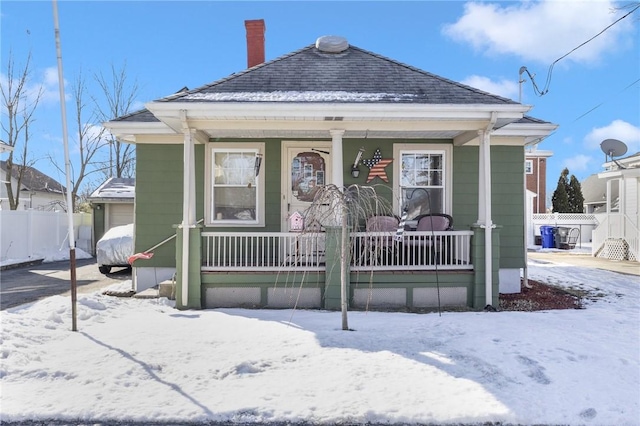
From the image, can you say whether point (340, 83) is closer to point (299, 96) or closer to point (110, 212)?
point (299, 96)

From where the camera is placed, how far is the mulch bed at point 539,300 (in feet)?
21.0

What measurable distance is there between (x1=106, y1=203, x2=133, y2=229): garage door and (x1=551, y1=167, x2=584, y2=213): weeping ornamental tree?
25462mm

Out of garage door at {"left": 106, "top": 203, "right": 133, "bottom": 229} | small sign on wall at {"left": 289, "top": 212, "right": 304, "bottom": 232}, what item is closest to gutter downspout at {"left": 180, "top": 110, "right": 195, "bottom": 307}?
small sign on wall at {"left": 289, "top": 212, "right": 304, "bottom": 232}

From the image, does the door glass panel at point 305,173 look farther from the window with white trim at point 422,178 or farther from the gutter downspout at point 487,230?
the gutter downspout at point 487,230

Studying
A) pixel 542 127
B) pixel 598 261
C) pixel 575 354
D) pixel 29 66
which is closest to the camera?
pixel 575 354

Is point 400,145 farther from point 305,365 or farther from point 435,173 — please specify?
point 305,365

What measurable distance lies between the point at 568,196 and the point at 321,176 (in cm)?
2538

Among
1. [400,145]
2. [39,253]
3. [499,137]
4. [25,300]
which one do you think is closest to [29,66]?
[39,253]

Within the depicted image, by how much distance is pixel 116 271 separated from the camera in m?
11.0

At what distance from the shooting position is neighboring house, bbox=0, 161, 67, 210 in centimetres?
2320

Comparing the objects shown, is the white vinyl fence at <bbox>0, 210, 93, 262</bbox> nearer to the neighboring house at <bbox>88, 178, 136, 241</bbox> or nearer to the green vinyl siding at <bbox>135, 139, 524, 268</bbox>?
the neighboring house at <bbox>88, 178, 136, 241</bbox>

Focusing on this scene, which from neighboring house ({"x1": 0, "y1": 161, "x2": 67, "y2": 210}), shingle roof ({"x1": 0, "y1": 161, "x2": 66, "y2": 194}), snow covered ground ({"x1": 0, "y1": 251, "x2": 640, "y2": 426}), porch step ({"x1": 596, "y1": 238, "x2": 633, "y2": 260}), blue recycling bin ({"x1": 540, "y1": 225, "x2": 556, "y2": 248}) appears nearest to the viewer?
snow covered ground ({"x1": 0, "y1": 251, "x2": 640, "y2": 426})

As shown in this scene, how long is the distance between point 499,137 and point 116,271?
985 cm

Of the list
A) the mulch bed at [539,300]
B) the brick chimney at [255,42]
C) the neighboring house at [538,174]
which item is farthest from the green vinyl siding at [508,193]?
the neighboring house at [538,174]
